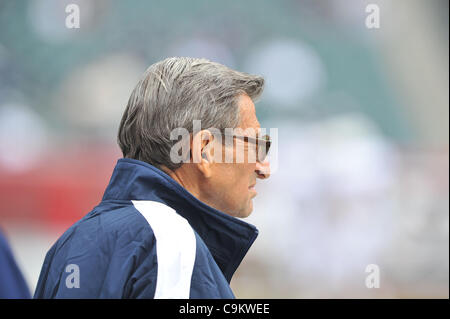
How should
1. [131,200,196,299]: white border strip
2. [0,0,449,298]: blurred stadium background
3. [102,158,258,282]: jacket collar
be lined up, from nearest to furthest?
[131,200,196,299]: white border strip
[102,158,258,282]: jacket collar
[0,0,449,298]: blurred stadium background

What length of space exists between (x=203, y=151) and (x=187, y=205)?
7.0 inches

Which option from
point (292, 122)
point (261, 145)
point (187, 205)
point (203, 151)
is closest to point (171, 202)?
point (187, 205)

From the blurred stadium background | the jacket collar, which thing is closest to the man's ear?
the jacket collar

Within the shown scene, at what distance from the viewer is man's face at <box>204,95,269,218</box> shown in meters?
1.47

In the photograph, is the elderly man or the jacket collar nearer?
the elderly man

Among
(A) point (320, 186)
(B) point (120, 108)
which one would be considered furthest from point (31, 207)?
(A) point (320, 186)

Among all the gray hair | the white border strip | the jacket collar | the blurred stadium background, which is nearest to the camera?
the white border strip

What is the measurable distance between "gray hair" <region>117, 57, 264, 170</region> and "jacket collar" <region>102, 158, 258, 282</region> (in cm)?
10

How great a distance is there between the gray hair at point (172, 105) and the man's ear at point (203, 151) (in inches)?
1.1

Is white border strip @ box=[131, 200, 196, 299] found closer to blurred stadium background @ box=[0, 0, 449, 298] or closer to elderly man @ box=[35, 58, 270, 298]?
elderly man @ box=[35, 58, 270, 298]

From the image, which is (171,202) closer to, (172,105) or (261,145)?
(172,105)

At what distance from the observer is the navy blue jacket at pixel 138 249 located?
1.09 m

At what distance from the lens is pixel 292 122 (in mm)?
4152
